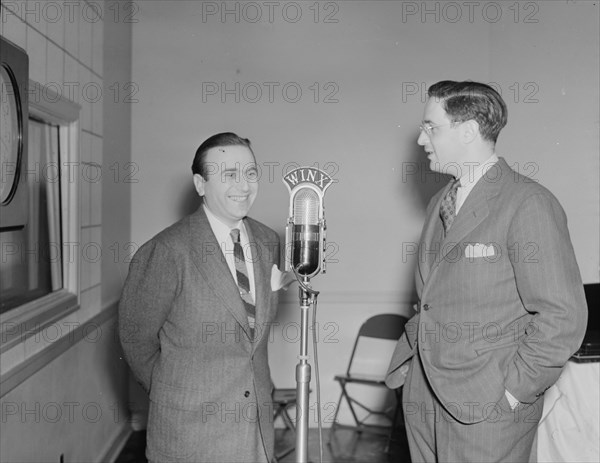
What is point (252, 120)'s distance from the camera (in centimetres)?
425

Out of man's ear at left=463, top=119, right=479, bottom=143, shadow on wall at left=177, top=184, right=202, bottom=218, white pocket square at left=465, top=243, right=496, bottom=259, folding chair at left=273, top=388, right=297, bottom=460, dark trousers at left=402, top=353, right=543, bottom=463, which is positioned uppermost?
man's ear at left=463, top=119, right=479, bottom=143

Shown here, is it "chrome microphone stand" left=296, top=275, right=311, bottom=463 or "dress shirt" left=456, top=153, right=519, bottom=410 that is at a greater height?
"dress shirt" left=456, top=153, right=519, bottom=410

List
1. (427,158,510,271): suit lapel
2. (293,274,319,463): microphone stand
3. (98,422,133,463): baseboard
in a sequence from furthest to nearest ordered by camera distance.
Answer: (98,422,133,463): baseboard, (427,158,510,271): suit lapel, (293,274,319,463): microphone stand

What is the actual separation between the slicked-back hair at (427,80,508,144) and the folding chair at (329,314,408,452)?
2381 mm

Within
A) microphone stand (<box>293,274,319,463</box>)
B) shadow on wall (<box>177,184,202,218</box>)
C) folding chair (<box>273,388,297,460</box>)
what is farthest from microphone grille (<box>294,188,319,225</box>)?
shadow on wall (<box>177,184,202,218</box>)

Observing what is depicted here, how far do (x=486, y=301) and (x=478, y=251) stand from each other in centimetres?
14

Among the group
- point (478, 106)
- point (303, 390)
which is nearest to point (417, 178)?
point (478, 106)

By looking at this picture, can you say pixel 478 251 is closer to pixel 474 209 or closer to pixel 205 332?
pixel 474 209

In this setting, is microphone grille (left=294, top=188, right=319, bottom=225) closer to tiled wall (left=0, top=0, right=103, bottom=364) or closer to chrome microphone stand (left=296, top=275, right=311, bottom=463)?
chrome microphone stand (left=296, top=275, right=311, bottom=463)

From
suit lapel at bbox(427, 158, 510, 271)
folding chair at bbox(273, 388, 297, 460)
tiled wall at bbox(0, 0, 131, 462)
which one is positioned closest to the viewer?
suit lapel at bbox(427, 158, 510, 271)

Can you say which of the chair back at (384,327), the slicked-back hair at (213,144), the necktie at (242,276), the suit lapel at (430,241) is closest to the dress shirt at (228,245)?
the necktie at (242,276)

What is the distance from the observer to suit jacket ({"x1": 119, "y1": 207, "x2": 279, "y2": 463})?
6.49 ft

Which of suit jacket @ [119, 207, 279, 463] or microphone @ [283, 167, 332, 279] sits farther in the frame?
suit jacket @ [119, 207, 279, 463]

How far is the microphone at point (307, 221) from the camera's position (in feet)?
4.91
